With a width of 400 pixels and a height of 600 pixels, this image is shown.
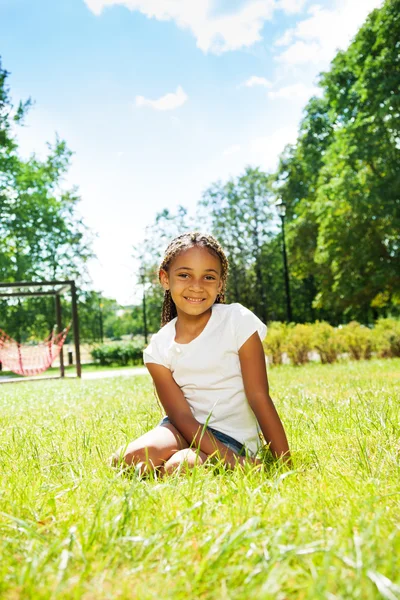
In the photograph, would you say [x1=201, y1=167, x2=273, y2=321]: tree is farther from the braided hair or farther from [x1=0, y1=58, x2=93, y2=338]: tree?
the braided hair

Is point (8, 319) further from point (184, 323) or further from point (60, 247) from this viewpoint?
point (184, 323)

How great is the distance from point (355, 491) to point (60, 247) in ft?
105

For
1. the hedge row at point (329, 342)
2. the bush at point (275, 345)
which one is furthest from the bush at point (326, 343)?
the bush at point (275, 345)

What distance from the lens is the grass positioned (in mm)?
1364

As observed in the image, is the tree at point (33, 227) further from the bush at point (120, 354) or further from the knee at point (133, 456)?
the knee at point (133, 456)

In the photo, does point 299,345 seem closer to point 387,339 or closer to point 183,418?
point 387,339

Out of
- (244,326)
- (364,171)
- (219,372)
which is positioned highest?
(364,171)

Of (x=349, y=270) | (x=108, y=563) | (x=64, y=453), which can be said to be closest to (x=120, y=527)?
(x=108, y=563)

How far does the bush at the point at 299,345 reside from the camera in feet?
44.6

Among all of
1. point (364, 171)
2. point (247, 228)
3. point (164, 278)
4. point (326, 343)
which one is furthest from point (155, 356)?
point (247, 228)

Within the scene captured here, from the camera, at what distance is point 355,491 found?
214 centimetres

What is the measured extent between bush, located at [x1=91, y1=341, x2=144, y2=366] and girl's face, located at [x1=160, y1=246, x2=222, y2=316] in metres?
22.6

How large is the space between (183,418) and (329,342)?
1141 cm

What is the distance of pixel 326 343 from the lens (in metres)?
13.9
